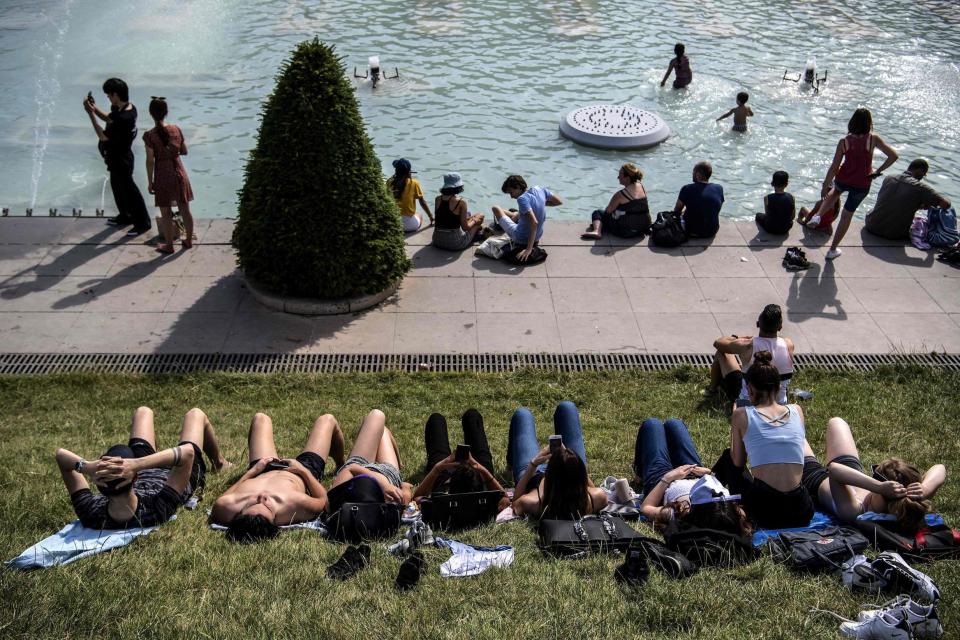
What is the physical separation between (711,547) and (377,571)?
6.47ft

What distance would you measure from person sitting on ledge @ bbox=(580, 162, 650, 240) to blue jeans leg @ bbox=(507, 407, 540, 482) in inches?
195

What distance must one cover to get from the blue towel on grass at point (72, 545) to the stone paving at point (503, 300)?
370 centimetres

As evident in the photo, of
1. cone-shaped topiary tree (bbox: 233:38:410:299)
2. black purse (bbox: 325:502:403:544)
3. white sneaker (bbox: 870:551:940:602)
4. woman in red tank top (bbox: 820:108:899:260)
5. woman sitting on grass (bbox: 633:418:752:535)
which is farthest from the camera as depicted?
woman in red tank top (bbox: 820:108:899:260)

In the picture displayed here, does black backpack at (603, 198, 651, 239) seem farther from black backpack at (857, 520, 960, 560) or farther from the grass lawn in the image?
black backpack at (857, 520, 960, 560)

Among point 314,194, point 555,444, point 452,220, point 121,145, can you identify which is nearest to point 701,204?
point 452,220

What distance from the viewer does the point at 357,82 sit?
17.7 m

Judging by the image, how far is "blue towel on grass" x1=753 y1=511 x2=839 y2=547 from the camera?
5.79 m

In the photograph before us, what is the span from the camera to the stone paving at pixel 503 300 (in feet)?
31.7

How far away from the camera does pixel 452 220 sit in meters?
11.5

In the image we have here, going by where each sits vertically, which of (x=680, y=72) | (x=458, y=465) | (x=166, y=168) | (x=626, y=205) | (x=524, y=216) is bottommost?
(x=626, y=205)

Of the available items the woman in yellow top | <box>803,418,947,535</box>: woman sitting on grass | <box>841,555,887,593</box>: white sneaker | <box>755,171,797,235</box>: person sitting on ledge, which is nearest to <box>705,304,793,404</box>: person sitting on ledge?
<box>803,418,947,535</box>: woman sitting on grass

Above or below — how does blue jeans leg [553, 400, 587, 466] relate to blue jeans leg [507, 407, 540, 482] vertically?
above

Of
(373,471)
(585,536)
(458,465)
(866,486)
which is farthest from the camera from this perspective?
(373,471)

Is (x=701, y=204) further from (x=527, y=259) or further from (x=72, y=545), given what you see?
(x=72, y=545)
